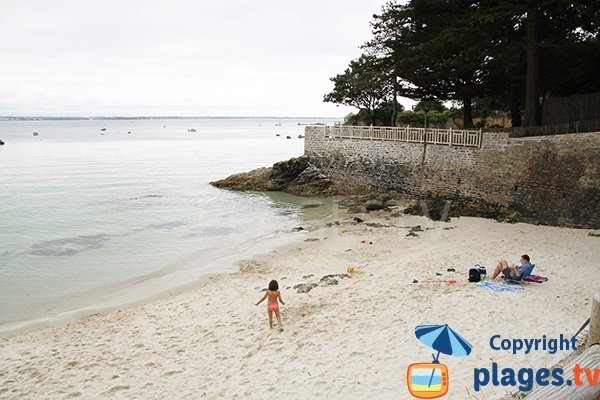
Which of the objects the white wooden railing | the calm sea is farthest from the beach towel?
the white wooden railing

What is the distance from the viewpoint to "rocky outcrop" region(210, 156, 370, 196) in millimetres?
31344

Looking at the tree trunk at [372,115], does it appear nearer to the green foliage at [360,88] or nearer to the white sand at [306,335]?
the green foliage at [360,88]

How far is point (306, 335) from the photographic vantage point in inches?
366

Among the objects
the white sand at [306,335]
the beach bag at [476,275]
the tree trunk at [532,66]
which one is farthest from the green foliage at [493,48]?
the beach bag at [476,275]

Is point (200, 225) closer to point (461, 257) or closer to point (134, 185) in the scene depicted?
point (461, 257)

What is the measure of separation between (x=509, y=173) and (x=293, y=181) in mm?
17087

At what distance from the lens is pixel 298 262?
1586 centimetres

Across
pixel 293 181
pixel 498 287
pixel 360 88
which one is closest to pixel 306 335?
pixel 498 287

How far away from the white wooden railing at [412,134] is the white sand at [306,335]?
8.31 m

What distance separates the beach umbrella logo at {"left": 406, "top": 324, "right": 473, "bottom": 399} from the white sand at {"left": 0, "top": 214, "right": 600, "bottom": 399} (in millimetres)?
145

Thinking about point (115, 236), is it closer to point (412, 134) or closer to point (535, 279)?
point (412, 134)

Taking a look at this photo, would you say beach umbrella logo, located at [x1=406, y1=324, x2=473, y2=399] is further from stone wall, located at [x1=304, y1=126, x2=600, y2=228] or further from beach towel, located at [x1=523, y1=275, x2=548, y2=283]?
stone wall, located at [x1=304, y1=126, x2=600, y2=228]

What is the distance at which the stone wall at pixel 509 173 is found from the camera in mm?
17094

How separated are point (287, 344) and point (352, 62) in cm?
3533
